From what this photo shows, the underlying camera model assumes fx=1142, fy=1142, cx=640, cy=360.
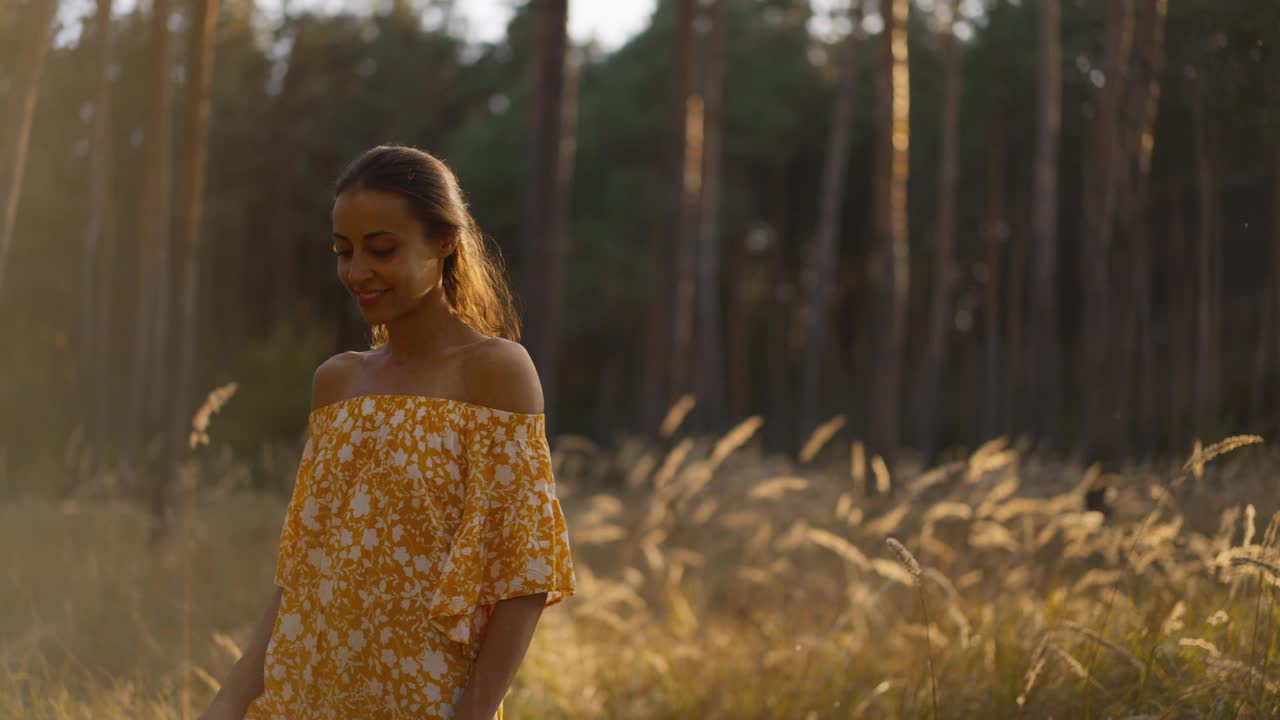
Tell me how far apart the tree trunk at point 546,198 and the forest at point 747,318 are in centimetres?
3

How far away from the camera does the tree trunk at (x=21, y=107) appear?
612 centimetres

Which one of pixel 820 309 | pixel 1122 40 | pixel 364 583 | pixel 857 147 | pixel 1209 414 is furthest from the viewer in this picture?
pixel 857 147

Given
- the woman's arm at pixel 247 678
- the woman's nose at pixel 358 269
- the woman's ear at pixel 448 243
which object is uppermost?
the woman's ear at pixel 448 243

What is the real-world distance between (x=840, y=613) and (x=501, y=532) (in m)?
5.22

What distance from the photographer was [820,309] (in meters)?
26.1

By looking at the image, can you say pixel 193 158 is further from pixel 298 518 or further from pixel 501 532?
pixel 501 532

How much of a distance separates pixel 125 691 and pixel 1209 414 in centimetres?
513

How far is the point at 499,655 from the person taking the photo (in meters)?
1.99

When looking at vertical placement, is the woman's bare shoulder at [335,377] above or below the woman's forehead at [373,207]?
below

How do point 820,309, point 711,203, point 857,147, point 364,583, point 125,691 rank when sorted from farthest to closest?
point 857,147 < point 820,309 < point 711,203 < point 125,691 < point 364,583

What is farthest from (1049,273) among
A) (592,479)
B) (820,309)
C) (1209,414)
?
(1209,414)

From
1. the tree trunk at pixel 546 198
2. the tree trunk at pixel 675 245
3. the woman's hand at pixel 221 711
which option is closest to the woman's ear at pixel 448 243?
the woman's hand at pixel 221 711

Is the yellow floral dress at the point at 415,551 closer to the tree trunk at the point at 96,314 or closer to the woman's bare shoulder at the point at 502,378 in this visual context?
the woman's bare shoulder at the point at 502,378

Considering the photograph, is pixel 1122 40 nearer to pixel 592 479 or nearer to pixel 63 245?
pixel 592 479
